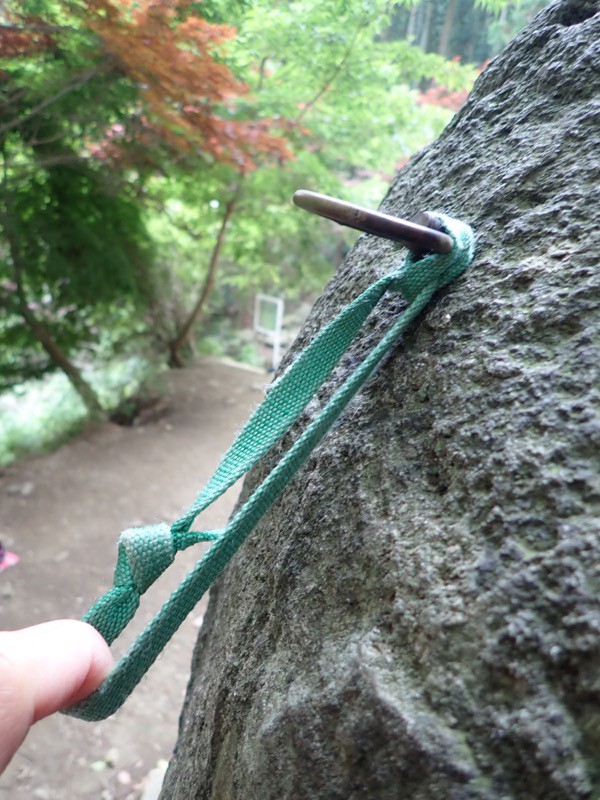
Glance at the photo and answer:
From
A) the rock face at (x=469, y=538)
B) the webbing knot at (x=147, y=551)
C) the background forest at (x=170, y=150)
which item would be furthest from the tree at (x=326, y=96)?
the webbing knot at (x=147, y=551)

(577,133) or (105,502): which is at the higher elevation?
(577,133)

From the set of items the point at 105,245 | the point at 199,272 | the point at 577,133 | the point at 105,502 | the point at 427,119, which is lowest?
the point at 105,502

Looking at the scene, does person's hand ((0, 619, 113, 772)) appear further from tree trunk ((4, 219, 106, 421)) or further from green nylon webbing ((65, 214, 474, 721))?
tree trunk ((4, 219, 106, 421))

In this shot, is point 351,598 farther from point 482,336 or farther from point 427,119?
point 427,119

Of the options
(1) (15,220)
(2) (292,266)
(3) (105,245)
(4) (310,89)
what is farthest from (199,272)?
(4) (310,89)

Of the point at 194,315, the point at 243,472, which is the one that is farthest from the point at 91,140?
the point at 243,472

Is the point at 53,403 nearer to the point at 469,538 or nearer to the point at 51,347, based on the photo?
the point at 51,347
